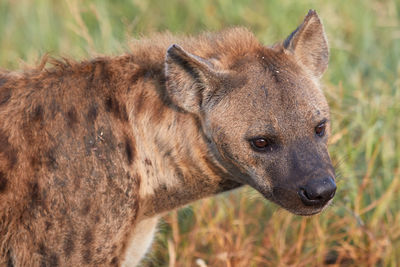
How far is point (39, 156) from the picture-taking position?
2664mm

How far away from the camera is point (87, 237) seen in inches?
104

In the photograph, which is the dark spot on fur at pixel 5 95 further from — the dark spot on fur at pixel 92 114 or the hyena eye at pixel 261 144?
the hyena eye at pixel 261 144

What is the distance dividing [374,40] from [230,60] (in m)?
2.81

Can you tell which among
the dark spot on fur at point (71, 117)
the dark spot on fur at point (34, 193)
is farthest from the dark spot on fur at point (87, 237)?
the dark spot on fur at point (71, 117)

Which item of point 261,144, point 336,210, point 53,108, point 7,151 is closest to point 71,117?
point 53,108

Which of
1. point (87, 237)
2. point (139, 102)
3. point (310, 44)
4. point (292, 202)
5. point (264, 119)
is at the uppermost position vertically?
point (310, 44)

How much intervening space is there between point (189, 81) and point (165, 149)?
0.32 metres

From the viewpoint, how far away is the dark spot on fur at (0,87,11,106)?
276cm

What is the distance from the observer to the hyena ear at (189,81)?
106 inches

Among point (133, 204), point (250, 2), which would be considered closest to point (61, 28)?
point (250, 2)

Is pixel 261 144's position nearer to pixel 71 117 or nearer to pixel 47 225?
pixel 71 117

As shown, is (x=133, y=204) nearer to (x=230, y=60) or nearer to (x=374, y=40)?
(x=230, y=60)

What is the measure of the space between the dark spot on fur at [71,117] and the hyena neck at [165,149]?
0.24 metres

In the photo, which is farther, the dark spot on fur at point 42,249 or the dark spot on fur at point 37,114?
the dark spot on fur at point 37,114
